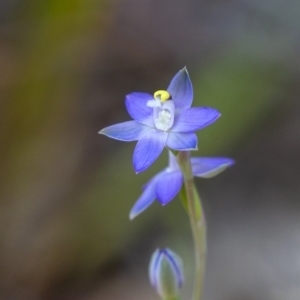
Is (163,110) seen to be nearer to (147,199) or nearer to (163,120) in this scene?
(163,120)

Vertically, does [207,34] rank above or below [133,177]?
above

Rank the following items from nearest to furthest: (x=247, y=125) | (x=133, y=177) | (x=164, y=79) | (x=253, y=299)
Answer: (x=253, y=299) → (x=133, y=177) → (x=247, y=125) → (x=164, y=79)

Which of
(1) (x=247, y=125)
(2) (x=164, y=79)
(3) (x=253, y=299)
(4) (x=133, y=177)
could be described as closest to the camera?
(3) (x=253, y=299)

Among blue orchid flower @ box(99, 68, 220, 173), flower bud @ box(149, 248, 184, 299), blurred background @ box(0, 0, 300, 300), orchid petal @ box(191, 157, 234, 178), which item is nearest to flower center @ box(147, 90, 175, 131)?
blue orchid flower @ box(99, 68, 220, 173)

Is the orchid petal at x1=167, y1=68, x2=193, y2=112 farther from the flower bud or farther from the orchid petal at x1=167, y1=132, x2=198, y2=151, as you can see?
the flower bud

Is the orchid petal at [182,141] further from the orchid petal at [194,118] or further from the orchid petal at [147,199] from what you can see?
the orchid petal at [147,199]

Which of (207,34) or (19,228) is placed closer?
(19,228)

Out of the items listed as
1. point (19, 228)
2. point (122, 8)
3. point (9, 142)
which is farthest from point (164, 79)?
point (19, 228)

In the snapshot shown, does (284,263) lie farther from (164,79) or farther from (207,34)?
(207,34)
